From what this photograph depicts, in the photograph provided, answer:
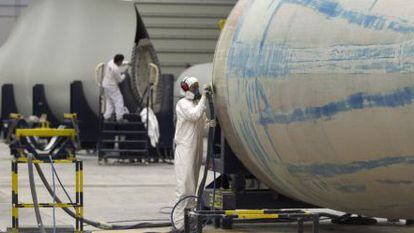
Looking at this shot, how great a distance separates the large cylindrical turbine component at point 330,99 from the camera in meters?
9.14

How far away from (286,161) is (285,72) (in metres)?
0.91

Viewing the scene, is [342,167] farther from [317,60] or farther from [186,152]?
[186,152]

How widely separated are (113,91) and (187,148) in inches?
470

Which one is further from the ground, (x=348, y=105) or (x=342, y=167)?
(x=348, y=105)

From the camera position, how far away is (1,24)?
46.0 m

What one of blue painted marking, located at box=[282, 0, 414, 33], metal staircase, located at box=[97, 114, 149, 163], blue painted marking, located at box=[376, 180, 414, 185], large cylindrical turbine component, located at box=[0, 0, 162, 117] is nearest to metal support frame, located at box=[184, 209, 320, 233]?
blue painted marking, located at box=[376, 180, 414, 185]

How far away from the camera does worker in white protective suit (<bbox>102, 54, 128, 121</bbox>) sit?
78.2 ft

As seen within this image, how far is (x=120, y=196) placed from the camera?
16.9 meters

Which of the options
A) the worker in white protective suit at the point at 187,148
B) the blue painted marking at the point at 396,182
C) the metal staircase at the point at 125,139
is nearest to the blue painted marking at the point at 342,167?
the blue painted marking at the point at 396,182

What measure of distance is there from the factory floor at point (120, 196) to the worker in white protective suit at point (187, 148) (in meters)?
0.43

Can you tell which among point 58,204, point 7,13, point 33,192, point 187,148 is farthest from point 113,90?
point 7,13

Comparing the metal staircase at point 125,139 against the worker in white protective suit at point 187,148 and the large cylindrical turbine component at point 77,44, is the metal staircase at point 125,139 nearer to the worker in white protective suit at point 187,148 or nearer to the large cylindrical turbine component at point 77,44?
the large cylindrical turbine component at point 77,44

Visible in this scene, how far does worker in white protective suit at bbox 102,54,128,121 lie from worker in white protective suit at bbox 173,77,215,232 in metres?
11.7

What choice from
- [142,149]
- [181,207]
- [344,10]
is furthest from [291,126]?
[142,149]
